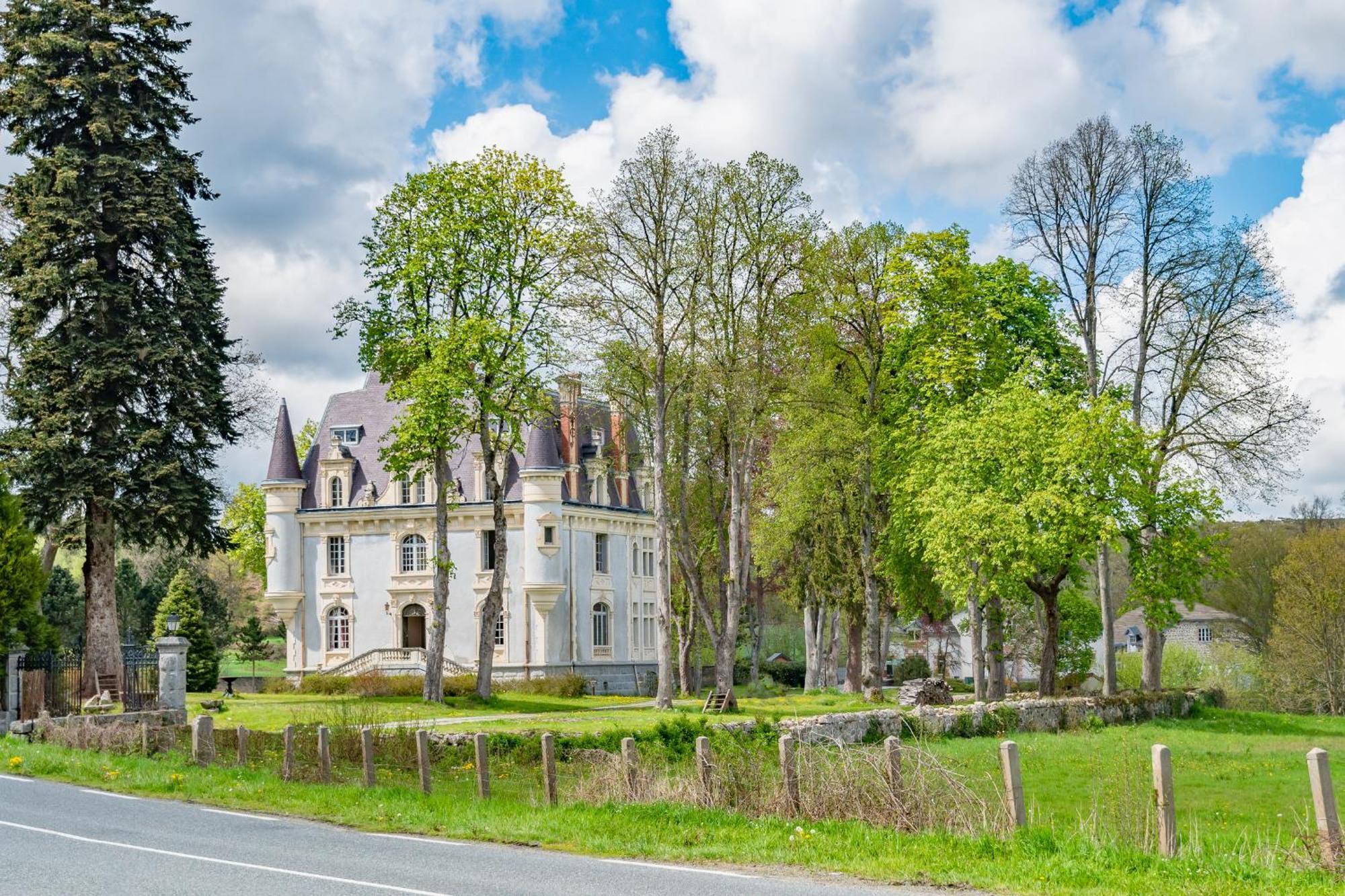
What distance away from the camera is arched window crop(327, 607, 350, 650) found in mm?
56438

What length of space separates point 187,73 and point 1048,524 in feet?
90.2

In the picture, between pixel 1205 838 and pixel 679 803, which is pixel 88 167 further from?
pixel 1205 838

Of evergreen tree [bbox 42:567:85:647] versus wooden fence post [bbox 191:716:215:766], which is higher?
evergreen tree [bbox 42:567:85:647]

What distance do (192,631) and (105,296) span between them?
21884 millimetres

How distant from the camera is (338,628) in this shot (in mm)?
56750

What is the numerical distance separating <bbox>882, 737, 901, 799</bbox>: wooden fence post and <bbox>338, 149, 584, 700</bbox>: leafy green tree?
26.0 meters

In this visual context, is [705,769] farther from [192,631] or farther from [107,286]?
[192,631]

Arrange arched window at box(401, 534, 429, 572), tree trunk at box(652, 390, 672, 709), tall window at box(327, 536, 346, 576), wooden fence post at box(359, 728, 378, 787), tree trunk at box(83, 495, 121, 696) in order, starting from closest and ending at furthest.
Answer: wooden fence post at box(359, 728, 378, 787), tree trunk at box(83, 495, 121, 696), tree trunk at box(652, 390, 672, 709), arched window at box(401, 534, 429, 572), tall window at box(327, 536, 346, 576)

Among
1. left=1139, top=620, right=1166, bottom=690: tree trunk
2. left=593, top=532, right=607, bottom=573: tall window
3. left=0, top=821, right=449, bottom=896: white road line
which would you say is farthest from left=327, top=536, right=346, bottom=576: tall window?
left=0, top=821, right=449, bottom=896: white road line

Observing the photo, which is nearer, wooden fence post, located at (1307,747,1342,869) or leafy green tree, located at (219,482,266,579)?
wooden fence post, located at (1307,747,1342,869)

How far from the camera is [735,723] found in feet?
85.6

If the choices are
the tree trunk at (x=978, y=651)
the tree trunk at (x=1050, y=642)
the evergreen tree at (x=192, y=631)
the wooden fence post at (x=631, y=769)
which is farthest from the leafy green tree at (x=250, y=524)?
the wooden fence post at (x=631, y=769)

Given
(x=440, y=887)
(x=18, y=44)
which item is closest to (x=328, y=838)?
(x=440, y=887)

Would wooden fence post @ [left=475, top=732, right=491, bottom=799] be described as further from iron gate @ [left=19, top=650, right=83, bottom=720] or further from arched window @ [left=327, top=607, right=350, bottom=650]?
arched window @ [left=327, top=607, right=350, bottom=650]
